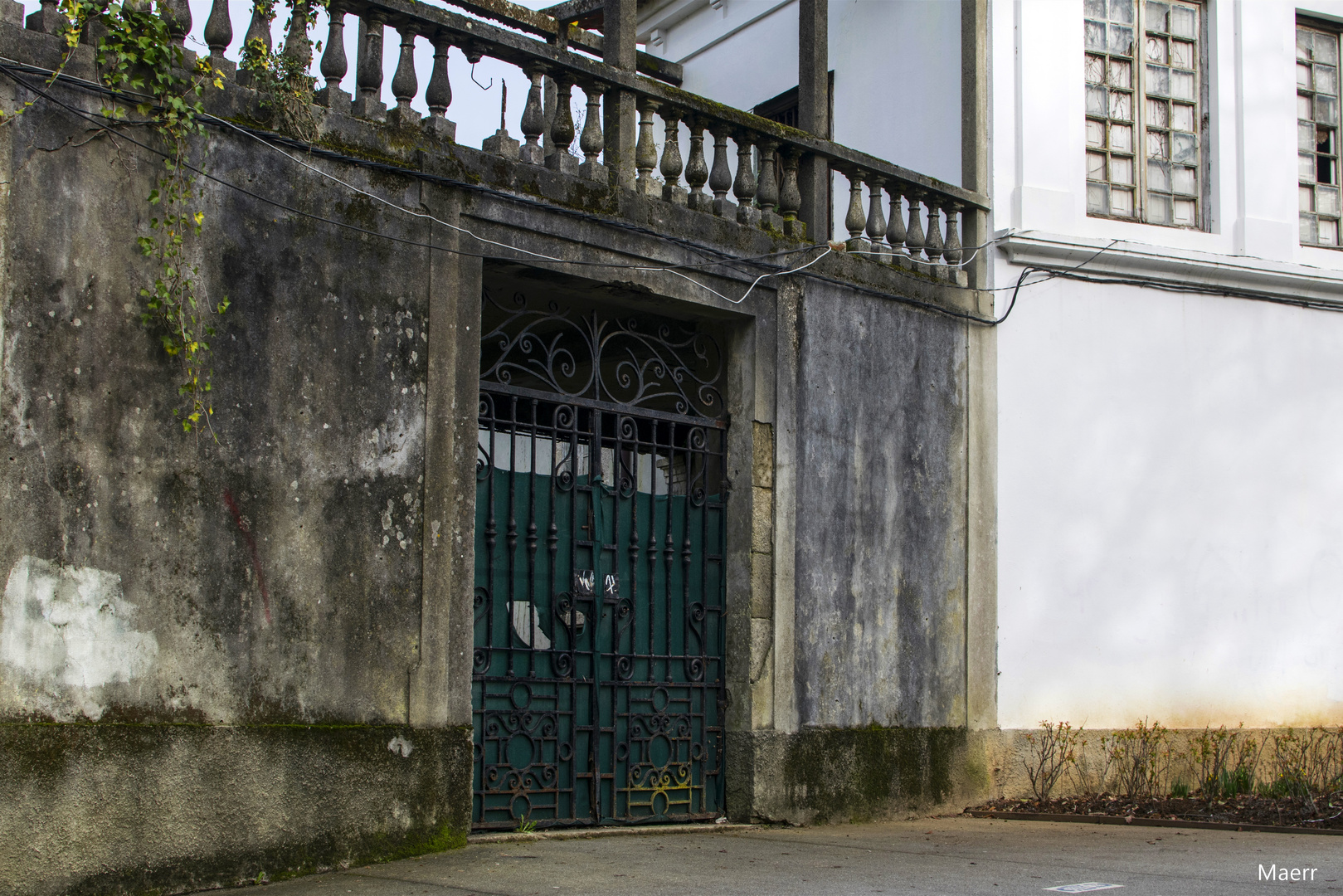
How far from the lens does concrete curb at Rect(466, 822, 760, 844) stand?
6.77 meters

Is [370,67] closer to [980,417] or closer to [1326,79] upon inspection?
[980,417]

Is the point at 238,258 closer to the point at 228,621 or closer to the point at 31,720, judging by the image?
the point at 228,621

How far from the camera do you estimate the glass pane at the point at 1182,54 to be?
1068cm

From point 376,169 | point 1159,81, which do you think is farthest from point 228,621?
point 1159,81

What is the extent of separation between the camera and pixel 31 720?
518cm

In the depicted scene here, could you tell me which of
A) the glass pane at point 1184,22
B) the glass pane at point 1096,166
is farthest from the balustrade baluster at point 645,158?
the glass pane at point 1184,22

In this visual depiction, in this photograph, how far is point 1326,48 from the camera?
11.3 m

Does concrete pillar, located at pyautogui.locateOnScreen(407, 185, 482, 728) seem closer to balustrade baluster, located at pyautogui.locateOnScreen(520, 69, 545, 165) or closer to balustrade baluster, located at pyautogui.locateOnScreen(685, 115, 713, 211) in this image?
balustrade baluster, located at pyautogui.locateOnScreen(520, 69, 545, 165)

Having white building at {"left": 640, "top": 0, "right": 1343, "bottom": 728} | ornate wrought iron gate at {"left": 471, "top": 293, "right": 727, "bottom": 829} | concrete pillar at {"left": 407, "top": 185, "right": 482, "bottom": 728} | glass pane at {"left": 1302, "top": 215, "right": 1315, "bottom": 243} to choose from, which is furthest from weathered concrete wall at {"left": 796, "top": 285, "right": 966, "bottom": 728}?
glass pane at {"left": 1302, "top": 215, "right": 1315, "bottom": 243}

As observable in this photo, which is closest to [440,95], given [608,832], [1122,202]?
[608,832]

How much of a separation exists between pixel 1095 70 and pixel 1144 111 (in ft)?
1.71

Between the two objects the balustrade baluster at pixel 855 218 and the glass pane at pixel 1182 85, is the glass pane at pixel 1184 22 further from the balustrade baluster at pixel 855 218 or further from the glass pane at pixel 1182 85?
the balustrade baluster at pixel 855 218

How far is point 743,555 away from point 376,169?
3140 mm

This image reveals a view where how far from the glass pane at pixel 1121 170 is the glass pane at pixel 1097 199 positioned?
146 mm
